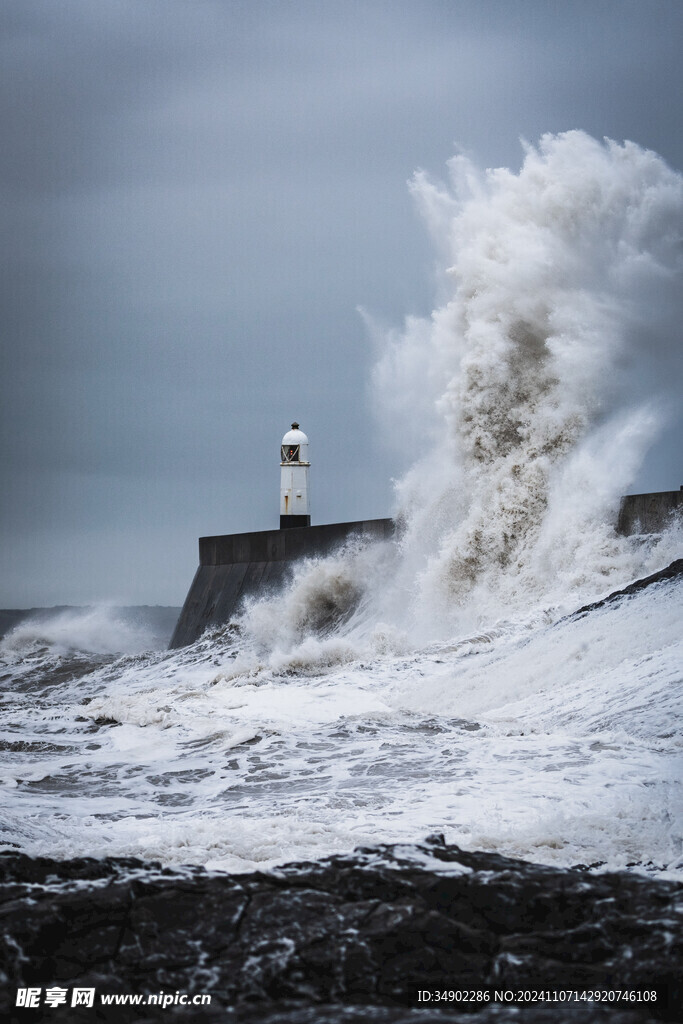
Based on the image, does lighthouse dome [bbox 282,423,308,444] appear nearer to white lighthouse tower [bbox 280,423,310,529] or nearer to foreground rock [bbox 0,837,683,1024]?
white lighthouse tower [bbox 280,423,310,529]

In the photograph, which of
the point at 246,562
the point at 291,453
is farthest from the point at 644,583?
the point at 291,453

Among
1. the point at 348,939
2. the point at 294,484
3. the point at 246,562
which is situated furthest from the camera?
the point at 294,484

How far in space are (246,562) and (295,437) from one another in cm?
240

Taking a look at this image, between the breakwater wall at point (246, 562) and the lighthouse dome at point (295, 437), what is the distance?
173 centimetres

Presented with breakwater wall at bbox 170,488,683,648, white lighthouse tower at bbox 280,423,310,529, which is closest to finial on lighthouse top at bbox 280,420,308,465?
white lighthouse tower at bbox 280,423,310,529

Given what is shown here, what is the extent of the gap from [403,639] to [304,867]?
28.2ft

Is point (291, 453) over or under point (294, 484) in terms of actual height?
over

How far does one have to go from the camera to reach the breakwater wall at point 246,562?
15531 mm

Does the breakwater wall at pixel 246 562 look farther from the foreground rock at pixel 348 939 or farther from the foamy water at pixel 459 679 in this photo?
the foreground rock at pixel 348 939

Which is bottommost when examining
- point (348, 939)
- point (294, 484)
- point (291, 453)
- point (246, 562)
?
point (348, 939)

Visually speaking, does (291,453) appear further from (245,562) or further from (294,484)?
(245,562)

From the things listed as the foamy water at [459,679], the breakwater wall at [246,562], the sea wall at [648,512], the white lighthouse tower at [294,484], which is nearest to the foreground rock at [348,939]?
the foamy water at [459,679]

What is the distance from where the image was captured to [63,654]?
66.4 feet

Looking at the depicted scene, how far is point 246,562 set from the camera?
17.5m
